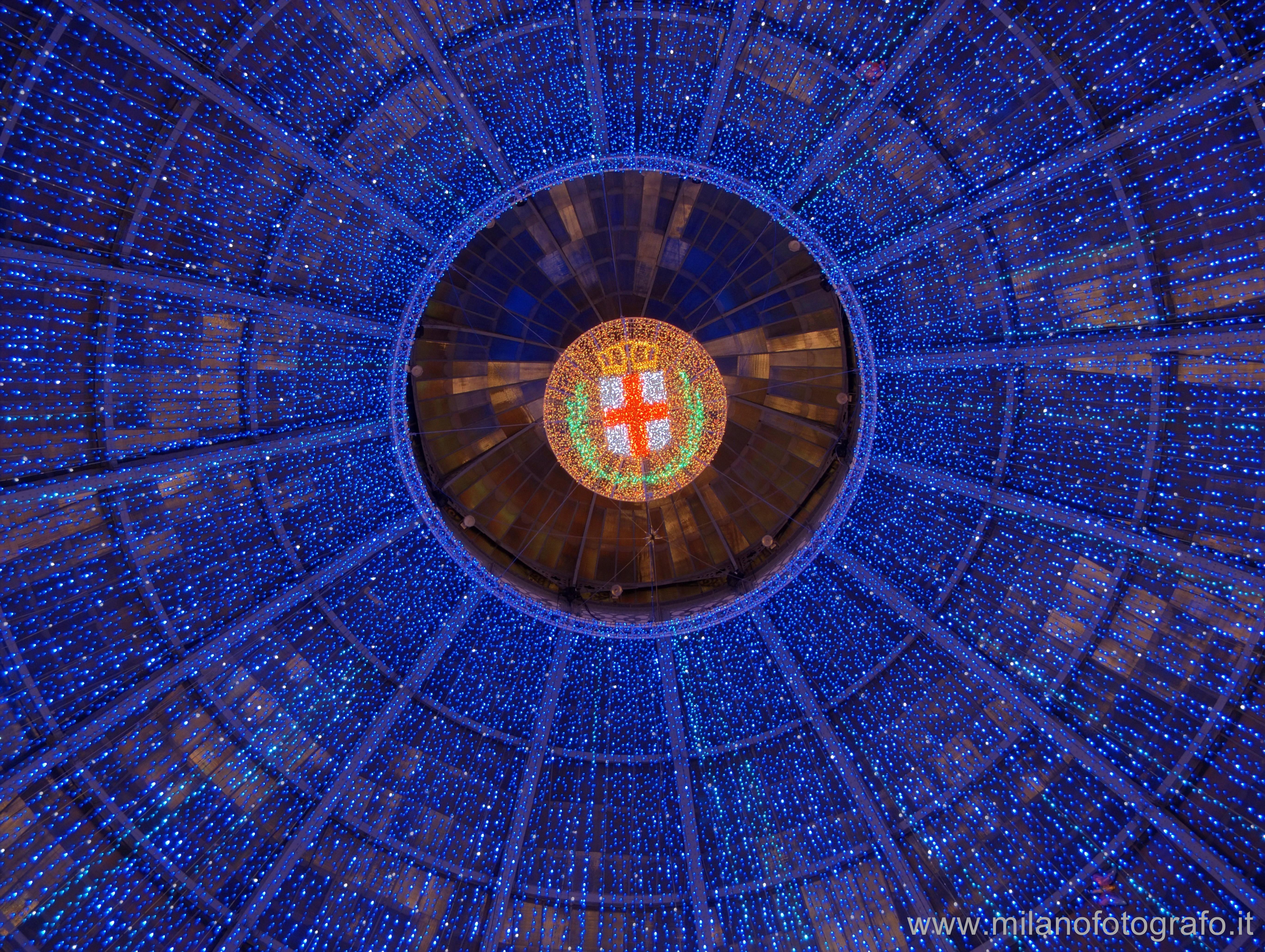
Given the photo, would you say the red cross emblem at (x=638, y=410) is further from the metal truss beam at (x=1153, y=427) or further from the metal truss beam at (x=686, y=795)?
the metal truss beam at (x=1153, y=427)

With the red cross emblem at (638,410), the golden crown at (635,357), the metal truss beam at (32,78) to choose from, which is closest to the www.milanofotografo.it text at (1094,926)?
the red cross emblem at (638,410)

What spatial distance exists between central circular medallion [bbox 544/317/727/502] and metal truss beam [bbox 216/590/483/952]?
3172mm

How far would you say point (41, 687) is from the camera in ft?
28.1

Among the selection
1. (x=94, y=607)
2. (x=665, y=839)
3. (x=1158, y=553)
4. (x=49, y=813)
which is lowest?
(x=665, y=839)

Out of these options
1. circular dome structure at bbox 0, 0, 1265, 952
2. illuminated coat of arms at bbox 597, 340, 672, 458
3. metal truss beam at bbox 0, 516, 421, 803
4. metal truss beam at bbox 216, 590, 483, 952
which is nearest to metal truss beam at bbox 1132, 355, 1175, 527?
circular dome structure at bbox 0, 0, 1265, 952

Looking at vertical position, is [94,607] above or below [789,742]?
above

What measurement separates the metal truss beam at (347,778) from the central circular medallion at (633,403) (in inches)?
125

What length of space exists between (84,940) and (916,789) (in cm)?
1170

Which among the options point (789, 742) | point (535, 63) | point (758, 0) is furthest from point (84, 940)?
point (758, 0)

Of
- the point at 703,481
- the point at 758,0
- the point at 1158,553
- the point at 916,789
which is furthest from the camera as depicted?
the point at 703,481

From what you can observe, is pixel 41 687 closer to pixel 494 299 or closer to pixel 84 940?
pixel 84 940

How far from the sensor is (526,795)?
10.7 meters

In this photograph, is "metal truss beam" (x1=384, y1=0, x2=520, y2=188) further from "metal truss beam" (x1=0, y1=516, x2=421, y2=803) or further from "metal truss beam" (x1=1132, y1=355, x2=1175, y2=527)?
"metal truss beam" (x1=1132, y1=355, x2=1175, y2=527)

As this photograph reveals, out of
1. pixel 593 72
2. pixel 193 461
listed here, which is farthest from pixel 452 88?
pixel 193 461
